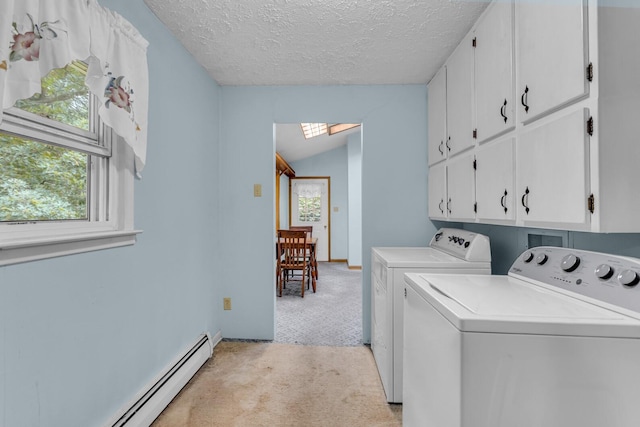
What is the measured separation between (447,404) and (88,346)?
1405 mm

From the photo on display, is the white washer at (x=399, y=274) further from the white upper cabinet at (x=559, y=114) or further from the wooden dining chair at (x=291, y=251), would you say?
the wooden dining chair at (x=291, y=251)

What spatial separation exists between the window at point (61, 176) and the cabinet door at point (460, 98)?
190 cm

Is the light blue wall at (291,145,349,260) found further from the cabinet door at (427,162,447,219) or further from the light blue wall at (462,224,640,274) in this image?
the light blue wall at (462,224,640,274)

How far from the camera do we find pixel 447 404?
36.2 inches

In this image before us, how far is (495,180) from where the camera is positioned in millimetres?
1502

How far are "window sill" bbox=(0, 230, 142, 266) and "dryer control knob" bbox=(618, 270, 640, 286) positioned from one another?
1.90 meters

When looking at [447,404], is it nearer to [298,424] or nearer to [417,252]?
[298,424]

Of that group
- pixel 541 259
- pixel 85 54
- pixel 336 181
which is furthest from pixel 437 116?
pixel 336 181

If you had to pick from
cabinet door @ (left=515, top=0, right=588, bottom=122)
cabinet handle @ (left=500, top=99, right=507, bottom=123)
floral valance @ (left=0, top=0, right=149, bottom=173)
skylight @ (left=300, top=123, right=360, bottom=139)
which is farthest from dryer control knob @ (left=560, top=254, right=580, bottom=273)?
skylight @ (left=300, top=123, right=360, bottom=139)

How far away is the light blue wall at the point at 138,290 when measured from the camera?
100 cm

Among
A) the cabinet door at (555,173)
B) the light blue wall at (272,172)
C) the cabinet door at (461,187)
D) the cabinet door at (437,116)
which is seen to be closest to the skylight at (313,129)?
the light blue wall at (272,172)

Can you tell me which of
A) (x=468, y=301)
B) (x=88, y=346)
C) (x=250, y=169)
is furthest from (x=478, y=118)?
(x=88, y=346)

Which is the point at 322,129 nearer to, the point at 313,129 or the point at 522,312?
the point at 313,129

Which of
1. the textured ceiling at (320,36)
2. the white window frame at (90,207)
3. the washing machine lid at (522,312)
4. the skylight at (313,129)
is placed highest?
the skylight at (313,129)
